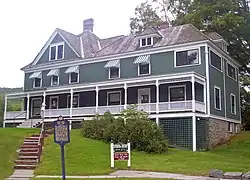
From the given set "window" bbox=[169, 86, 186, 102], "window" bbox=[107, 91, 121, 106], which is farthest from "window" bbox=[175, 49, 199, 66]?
"window" bbox=[107, 91, 121, 106]

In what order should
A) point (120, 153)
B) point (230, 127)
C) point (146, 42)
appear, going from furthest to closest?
point (230, 127)
point (146, 42)
point (120, 153)

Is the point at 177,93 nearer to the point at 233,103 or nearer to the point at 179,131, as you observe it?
the point at 179,131

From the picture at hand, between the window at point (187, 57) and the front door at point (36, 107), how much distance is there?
14.2 meters

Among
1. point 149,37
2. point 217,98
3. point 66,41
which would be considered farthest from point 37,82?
point 217,98

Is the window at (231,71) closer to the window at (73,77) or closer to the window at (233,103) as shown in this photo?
the window at (233,103)

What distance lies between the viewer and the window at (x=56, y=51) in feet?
116

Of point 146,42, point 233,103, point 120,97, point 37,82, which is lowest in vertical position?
point 233,103

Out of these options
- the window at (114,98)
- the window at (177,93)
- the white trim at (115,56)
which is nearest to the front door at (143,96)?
the window at (114,98)

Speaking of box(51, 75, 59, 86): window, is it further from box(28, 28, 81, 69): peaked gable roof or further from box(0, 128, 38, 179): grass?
box(0, 128, 38, 179): grass

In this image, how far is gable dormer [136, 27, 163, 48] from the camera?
3055cm

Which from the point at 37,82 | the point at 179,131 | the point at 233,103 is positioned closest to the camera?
the point at 179,131

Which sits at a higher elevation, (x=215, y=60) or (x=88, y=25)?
(x=88, y=25)

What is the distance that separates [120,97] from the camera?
31.0 meters

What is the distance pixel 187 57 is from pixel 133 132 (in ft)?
31.0
